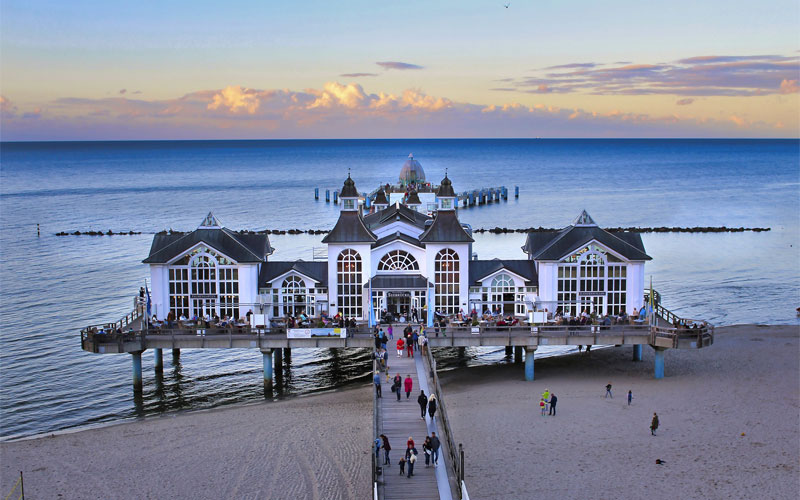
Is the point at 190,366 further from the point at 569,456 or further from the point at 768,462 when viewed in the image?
the point at 768,462

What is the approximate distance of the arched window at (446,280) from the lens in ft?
143

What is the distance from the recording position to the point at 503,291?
44312 millimetres

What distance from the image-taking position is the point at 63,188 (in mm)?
171875

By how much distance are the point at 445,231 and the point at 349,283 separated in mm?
5507

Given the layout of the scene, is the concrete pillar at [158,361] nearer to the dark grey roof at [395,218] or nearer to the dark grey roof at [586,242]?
the dark grey roof at [395,218]

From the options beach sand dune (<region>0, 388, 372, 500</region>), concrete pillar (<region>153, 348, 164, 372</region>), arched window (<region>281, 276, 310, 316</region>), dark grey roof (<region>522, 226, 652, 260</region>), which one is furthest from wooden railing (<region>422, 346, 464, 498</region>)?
concrete pillar (<region>153, 348, 164, 372</region>)

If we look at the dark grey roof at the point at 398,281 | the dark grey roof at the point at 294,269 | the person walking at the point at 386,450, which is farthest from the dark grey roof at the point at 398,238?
the person walking at the point at 386,450

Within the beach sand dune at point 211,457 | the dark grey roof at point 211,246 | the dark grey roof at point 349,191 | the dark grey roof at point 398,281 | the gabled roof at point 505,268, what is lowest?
the beach sand dune at point 211,457

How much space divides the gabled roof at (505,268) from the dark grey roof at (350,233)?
5.42 m

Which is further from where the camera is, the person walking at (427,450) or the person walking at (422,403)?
the person walking at (422,403)

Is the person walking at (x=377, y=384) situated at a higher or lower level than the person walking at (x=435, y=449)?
higher

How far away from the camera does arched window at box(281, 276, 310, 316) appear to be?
44.0 metres

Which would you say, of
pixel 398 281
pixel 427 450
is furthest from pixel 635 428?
pixel 398 281

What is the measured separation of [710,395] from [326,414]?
1684 centimetres
